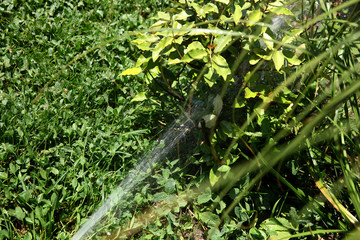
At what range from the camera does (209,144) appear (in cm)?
195

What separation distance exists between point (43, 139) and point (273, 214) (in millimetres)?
1325

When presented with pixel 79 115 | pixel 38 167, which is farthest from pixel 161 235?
pixel 79 115

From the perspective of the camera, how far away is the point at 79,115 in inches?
94.9

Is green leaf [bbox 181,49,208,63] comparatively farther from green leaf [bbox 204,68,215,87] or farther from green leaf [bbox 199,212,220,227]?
green leaf [bbox 199,212,220,227]

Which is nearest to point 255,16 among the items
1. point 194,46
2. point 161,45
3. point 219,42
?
point 219,42

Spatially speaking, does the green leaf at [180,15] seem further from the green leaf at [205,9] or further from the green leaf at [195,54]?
the green leaf at [195,54]

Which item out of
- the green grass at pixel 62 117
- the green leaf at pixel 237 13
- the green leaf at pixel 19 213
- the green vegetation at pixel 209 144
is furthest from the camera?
the green grass at pixel 62 117

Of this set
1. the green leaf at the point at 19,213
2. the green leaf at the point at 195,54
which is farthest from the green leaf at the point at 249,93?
the green leaf at the point at 19,213

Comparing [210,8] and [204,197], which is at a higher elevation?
[210,8]

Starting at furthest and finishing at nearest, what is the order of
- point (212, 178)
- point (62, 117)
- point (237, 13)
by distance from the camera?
point (62, 117)
point (212, 178)
point (237, 13)

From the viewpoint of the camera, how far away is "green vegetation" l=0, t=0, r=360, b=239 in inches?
68.3

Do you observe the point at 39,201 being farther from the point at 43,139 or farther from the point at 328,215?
the point at 328,215

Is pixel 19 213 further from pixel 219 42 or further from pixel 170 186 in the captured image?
pixel 219 42

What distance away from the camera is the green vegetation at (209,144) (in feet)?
5.69
